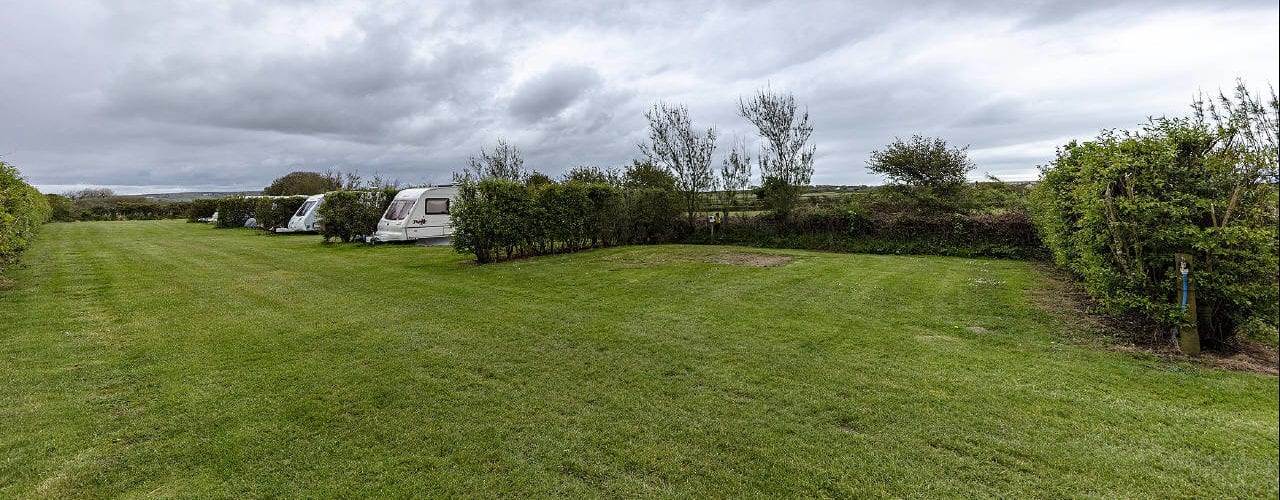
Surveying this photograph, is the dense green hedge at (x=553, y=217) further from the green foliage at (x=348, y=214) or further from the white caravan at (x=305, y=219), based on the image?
the white caravan at (x=305, y=219)

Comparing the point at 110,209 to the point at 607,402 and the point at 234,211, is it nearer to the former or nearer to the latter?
the point at 234,211

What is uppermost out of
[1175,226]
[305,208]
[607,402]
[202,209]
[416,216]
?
[202,209]

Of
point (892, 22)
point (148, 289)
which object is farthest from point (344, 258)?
point (892, 22)

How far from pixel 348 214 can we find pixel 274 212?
9194 millimetres

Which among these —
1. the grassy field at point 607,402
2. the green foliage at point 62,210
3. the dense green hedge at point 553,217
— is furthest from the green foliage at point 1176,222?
the green foliage at point 62,210

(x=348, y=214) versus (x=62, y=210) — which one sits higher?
(x=62, y=210)

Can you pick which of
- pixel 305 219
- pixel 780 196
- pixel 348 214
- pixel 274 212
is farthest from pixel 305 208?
pixel 780 196

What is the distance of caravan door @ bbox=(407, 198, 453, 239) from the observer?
55.7 feet

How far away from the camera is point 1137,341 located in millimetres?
4887

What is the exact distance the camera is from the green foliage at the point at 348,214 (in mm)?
17141

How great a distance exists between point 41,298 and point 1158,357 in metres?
13.1

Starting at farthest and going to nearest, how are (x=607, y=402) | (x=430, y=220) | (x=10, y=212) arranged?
(x=430, y=220) < (x=10, y=212) < (x=607, y=402)

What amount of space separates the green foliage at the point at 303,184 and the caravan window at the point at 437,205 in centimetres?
2766

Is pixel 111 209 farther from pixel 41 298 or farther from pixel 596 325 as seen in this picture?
pixel 596 325
